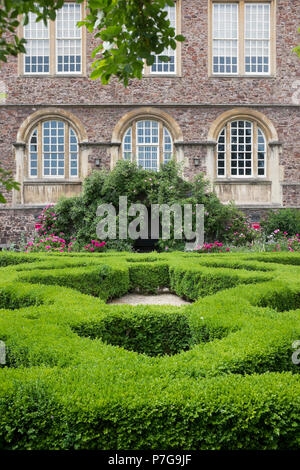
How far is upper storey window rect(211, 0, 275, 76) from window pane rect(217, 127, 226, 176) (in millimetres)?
2702

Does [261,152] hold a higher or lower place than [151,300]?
higher

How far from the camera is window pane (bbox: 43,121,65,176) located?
1670 centimetres

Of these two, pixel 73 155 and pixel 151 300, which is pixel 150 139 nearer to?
pixel 73 155

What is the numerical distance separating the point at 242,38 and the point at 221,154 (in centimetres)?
508

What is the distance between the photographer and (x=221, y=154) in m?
17.0

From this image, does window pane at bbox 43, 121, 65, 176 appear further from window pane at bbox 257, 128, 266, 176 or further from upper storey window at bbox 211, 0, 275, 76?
window pane at bbox 257, 128, 266, 176

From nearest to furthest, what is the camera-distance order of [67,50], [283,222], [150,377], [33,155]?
[150,377] → [283,222] → [33,155] → [67,50]

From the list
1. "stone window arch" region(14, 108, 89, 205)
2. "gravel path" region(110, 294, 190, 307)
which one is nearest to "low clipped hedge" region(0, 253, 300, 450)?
"gravel path" region(110, 294, 190, 307)

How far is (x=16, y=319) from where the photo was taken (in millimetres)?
4367

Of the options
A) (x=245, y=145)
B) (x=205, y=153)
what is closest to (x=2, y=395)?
(x=205, y=153)

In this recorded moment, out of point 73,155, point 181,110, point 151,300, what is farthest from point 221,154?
point 151,300

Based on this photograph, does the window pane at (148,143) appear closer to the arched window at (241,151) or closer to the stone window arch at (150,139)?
the stone window arch at (150,139)

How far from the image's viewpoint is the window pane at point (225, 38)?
17016 mm

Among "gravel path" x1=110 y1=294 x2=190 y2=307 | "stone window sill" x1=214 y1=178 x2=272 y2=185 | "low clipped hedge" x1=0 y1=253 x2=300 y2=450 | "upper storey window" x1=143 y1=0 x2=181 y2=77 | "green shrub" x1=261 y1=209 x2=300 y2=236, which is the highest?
"upper storey window" x1=143 y1=0 x2=181 y2=77
